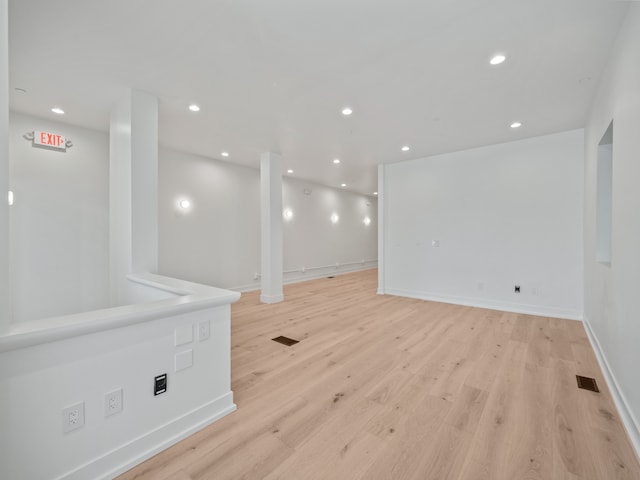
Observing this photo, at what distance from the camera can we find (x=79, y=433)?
4.33 feet

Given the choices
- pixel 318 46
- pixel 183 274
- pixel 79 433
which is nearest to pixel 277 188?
pixel 183 274

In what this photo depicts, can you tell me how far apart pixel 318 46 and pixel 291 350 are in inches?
116

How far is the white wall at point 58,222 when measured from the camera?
347 cm

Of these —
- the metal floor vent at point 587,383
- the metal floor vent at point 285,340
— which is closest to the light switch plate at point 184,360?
the metal floor vent at point 285,340

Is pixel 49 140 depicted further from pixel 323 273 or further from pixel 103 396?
pixel 323 273

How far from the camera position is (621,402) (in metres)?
1.94

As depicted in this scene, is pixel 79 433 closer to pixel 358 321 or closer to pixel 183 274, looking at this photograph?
pixel 358 321

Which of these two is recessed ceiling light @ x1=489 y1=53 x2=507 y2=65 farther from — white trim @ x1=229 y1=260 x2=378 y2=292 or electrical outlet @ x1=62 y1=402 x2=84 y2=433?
white trim @ x1=229 y1=260 x2=378 y2=292

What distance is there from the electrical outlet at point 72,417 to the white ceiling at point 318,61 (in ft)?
8.13

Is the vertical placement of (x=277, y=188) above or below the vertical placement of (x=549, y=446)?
above

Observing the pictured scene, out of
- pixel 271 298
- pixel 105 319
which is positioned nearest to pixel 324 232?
pixel 271 298

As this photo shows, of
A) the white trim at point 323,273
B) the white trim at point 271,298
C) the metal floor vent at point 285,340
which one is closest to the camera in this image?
the metal floor vent at point 285,340

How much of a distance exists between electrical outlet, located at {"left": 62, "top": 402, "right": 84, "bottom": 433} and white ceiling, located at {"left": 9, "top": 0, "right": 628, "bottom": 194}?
2478 millimetres

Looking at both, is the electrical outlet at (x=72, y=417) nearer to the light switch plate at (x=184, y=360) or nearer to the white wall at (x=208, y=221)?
the light switch plate at (x=184, y=360)
